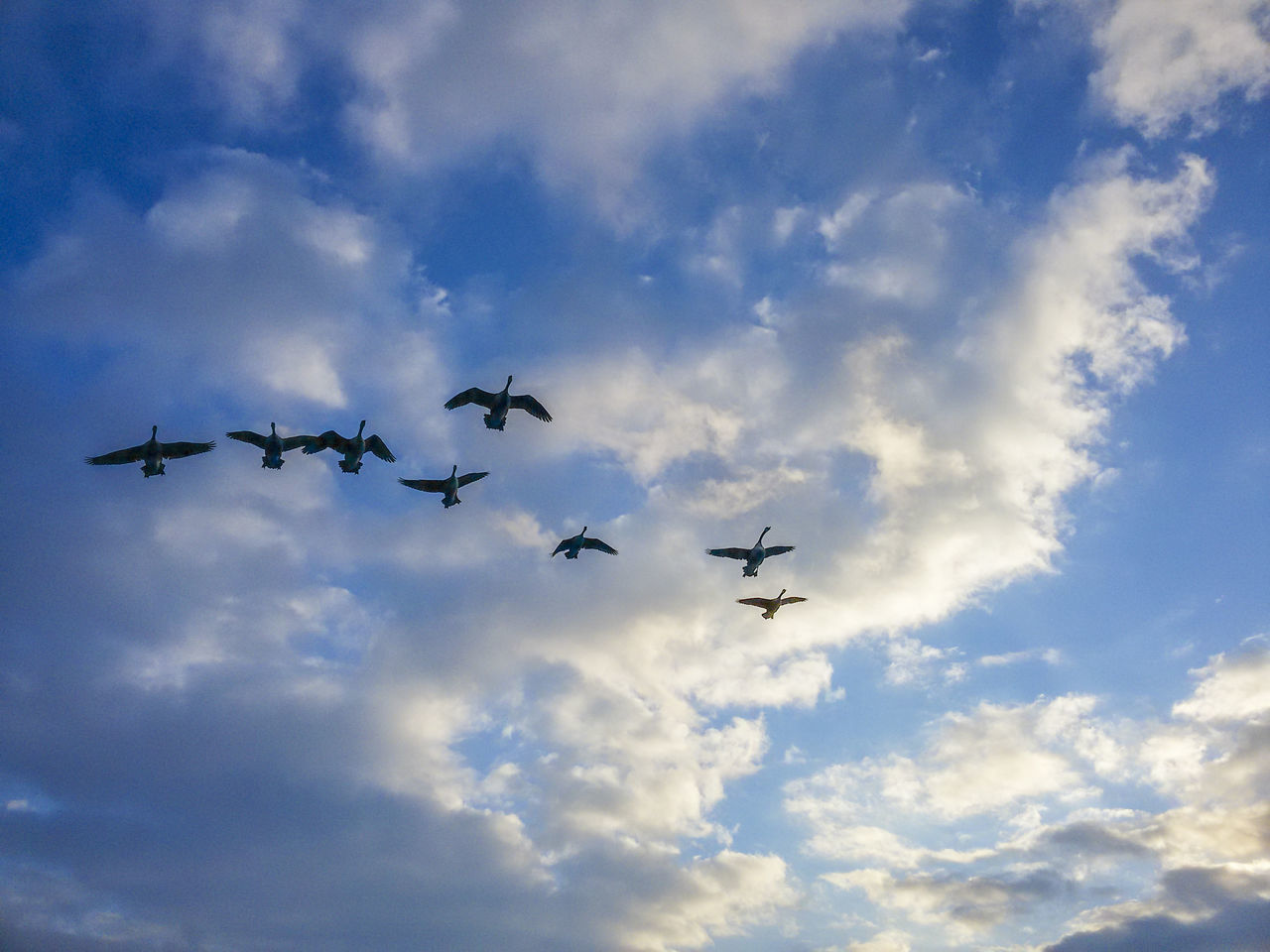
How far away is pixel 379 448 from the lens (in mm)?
95938

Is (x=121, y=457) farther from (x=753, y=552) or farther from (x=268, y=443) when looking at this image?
(x=753, y=552)

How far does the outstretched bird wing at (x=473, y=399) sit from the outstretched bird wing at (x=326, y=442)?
1240cm

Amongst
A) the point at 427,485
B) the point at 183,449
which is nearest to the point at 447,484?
the point at 427,485

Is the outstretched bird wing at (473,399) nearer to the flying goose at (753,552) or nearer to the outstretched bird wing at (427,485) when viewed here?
the outstretched bird wing at (427,485)

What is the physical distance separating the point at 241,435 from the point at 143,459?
34.9 feet

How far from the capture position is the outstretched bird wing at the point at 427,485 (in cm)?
9438

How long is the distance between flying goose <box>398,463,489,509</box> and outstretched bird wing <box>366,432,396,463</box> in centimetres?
340

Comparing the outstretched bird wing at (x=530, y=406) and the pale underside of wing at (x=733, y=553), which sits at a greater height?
the outstretched bird wing at (x=530, y=406)

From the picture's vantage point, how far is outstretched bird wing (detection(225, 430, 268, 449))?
9019 cm

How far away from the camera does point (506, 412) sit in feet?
298

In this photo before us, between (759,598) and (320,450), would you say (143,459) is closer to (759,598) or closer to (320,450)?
(320,450)

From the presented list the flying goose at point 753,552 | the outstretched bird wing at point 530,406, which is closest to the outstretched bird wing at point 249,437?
the outstretched bird wing at point 530,406

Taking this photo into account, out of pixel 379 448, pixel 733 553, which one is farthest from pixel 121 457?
pixel 733 553

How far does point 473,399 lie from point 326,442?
1634 centimetres
